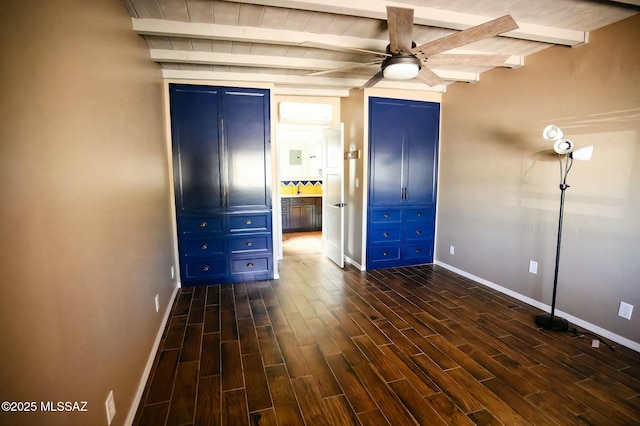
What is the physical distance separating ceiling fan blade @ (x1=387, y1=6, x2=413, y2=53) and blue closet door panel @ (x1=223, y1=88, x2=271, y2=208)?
212cm

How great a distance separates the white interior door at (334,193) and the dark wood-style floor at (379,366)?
1300 mm

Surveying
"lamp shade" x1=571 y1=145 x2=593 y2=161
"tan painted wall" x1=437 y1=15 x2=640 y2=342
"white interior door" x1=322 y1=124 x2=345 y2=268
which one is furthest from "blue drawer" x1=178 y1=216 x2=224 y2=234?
"lamp shade" x1=571 y1=145 x2=593 y2=161

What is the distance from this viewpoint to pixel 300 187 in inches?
316

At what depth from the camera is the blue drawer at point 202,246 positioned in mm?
3932

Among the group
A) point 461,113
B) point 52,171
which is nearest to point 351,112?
Result: point 461,113

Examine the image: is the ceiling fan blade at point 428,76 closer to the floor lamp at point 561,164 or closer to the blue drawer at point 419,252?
the floor lamp at point 561,164

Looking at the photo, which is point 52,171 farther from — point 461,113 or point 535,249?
point 461,113

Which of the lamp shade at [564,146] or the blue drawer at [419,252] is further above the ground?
the lamp shade at [564,146]

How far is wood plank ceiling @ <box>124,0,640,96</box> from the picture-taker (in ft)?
7.52

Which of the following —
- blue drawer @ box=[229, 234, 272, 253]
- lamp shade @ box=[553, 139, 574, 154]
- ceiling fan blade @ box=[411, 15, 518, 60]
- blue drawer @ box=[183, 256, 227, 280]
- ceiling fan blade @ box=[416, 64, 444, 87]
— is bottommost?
blue drawer @ box=[183, 256, 227, 280]

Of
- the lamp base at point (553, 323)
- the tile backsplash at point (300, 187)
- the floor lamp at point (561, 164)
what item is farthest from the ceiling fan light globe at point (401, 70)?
the tile backsplash at point (300, 187)

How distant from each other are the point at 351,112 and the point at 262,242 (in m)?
2.42

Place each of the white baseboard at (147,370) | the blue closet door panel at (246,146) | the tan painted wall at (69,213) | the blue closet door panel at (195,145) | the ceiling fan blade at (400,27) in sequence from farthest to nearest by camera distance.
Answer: the blue closet door panel at (246,146) → the blue closet door panel at (195,145) → the ceiling fan blade at (400,27) → the white baseboard at (147,370) → the tan painted wall at (69,213)

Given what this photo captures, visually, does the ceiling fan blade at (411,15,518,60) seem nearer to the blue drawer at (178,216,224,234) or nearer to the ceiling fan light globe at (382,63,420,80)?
the ceiling fan light globe at (382,63,420,80)
